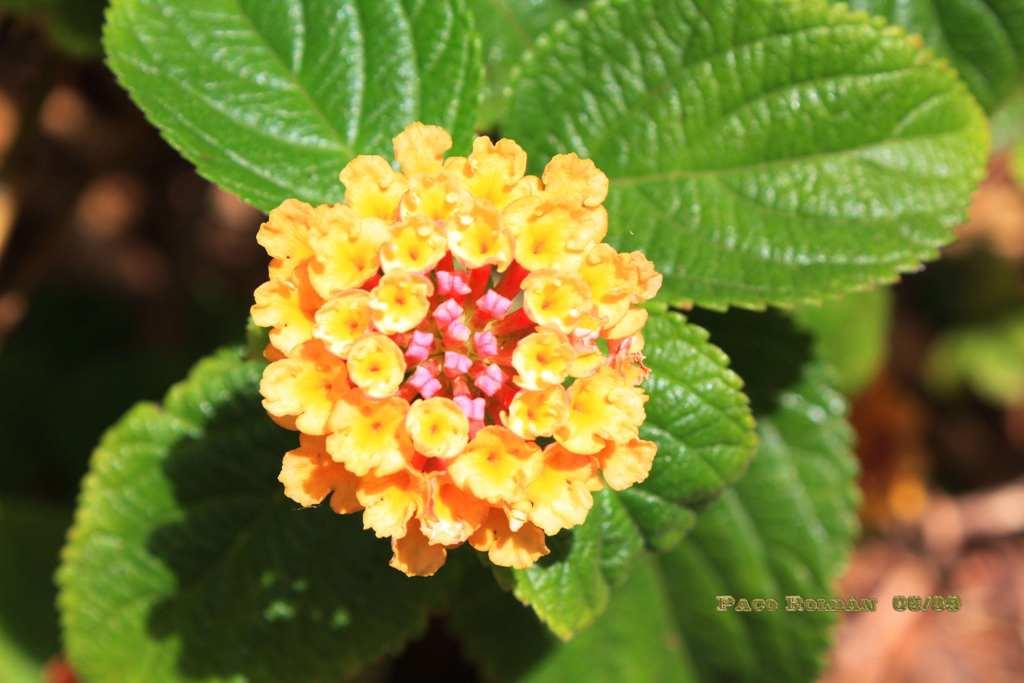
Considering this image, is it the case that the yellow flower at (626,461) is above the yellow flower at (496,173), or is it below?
below

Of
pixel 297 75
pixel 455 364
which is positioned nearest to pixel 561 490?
pixel 455 364

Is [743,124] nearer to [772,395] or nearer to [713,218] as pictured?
[713,218]

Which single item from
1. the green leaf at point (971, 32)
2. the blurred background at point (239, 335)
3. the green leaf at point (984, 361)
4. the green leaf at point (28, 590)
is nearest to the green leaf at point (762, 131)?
the green leaf at point (971, 32)

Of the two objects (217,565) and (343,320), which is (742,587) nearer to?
(217,565)

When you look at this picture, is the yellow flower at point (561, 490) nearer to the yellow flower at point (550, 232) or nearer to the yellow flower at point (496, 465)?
the yellow flower at point (496, 465)

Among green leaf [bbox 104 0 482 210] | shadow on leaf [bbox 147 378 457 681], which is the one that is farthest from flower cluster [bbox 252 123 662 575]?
shadow on leaf [bbox 147 378 457 681]

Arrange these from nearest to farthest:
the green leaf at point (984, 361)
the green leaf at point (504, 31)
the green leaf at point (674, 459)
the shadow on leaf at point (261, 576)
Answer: the green leaf at point (674, 459) < the shadow on leaf at point (261, 576) < the green leaf at point (504, 31) < the green leaf at point (984, 361)
